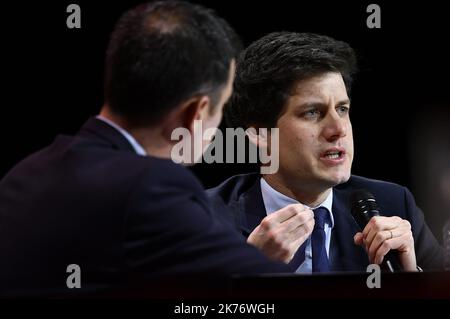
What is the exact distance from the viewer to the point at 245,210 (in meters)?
1.84

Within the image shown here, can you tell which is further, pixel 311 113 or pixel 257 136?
pixel 257 136

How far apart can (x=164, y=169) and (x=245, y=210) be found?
805 mm

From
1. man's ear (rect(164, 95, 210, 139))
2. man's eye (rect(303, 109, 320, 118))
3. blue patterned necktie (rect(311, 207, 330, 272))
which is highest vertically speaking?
man's eye (rect(303, 109, 320, 118))

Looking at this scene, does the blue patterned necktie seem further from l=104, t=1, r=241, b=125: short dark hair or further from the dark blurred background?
l=104, t=1, r=241, b=125: short dark hair

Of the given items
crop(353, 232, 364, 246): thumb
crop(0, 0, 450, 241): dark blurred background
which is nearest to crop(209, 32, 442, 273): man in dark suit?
crop(353, 232, 364, 246): thumb

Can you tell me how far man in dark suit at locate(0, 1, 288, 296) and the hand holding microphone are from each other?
1.92ft

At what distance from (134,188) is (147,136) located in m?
0.16

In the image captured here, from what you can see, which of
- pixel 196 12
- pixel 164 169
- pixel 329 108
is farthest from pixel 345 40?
pixel 164 169

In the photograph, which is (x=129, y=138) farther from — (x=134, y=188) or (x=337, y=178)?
(x=337, y=178)

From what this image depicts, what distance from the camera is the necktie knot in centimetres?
181

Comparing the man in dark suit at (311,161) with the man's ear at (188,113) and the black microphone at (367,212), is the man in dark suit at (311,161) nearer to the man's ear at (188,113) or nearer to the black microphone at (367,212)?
the black microphone at (367,212)

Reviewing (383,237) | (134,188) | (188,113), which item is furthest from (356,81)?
(134,188)

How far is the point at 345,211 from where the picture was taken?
186cm

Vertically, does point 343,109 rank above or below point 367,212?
above
